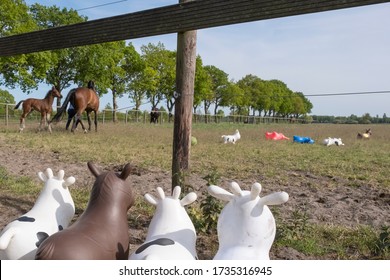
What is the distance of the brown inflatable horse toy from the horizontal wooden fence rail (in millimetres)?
1575

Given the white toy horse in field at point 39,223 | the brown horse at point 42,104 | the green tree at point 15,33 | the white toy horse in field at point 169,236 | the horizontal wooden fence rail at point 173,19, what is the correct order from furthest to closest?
1. the green tree at point 15,33
2. the brown horse at point 42,104
3. the horizontal wooden fence rail at point 173,19
4. the white toy horse in field at point 39,223
5. the white toy horse in field at point 169,236

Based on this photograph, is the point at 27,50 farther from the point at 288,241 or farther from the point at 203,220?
the point at 288,241

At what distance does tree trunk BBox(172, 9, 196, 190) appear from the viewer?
3.39 m

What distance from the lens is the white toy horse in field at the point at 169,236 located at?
1.76m

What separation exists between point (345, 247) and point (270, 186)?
8.16 ft

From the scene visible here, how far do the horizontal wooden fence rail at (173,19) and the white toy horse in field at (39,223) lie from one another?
1.61m

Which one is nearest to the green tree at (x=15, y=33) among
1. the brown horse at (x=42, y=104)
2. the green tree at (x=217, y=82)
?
the brown horse at (x=42, y=104)

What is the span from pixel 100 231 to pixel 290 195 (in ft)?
11.2

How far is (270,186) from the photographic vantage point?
5.34 meters

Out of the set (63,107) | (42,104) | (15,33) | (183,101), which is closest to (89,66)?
(15,33)

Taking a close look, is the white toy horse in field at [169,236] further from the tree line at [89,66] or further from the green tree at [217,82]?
the green tree at [217,82]

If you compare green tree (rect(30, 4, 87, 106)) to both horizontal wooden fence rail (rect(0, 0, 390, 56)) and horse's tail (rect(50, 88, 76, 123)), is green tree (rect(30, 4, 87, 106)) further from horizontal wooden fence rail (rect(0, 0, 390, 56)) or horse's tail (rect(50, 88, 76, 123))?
horizontal wooden fence rail (rect(0, 0, 390, 56))
